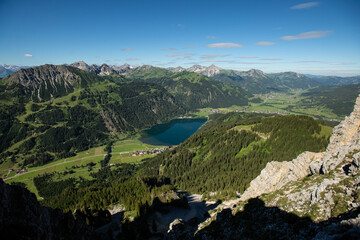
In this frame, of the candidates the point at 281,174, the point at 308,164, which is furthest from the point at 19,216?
the point at 308,164

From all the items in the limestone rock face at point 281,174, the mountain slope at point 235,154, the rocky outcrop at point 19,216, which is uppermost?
the rocky outcrop at point 19,216

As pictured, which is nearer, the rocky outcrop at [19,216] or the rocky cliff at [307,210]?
the rocky outcrop at [19,216]

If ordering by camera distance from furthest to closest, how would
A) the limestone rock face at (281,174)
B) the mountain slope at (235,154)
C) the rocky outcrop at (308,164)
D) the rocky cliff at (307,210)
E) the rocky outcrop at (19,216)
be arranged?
the mountain slope at (235,154) < the limestone rock face at (281,174) < the rocky outcrop at (308,164) < the rocky cliff at (307,210) < the rocky outcrop at (19,216)

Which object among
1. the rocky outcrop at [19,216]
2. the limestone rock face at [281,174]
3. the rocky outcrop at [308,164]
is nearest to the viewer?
the rocky outcrop at [19,216]

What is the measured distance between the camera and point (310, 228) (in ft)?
70.4

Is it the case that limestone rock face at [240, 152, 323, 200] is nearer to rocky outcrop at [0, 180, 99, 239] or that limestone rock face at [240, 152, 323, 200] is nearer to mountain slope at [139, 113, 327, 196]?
mountain slope at [139, 113, 327, 196]

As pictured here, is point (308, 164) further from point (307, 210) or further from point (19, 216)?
point (19, 216)

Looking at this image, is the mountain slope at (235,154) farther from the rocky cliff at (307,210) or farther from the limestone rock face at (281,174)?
the rocky cliff at (307,210)

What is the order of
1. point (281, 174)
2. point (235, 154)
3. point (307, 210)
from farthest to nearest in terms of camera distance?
point (235, 154) < point (281, 174) < point (307, 210)

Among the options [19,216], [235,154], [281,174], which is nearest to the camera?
[19,216]

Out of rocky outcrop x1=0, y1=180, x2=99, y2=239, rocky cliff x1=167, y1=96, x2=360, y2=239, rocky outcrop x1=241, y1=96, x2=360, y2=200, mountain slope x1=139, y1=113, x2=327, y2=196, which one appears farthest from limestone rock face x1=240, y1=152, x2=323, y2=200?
rocky outcrop x1=0, y1=180, x2=99, y2=239

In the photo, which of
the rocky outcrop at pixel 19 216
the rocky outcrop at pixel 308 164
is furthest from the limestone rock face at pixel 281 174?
the rocky outcrop at pixel 19 216

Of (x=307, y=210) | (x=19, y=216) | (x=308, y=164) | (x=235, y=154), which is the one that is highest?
(x=19, y=216)

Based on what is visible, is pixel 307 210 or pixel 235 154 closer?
pixel 307 210
